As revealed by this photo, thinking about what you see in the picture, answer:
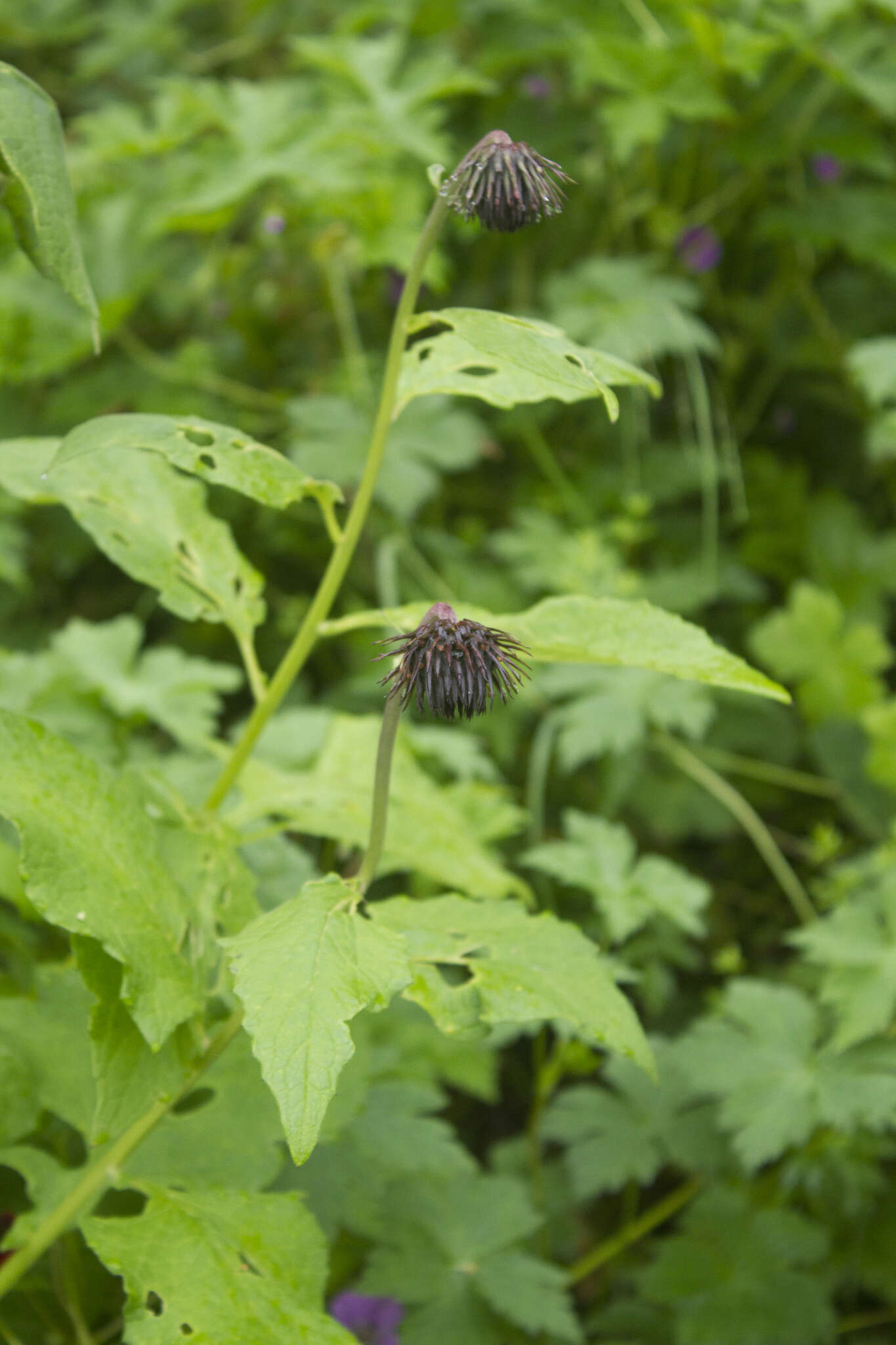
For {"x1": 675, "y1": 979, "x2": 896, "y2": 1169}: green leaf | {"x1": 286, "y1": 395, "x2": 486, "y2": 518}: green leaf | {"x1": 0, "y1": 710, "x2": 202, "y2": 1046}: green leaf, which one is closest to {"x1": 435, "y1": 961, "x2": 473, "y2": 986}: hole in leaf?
{"x1": 675, "y1": 979, "x2": 896, "y2": 1169}: green leaf

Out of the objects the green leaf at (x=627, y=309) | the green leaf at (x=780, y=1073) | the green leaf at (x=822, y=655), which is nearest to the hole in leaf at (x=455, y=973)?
the green leaf at (x=780, y=1073)

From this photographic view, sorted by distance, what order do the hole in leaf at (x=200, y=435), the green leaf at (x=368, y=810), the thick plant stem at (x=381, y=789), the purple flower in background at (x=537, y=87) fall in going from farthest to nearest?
the purple flower in background at (x=537, y=87) → the green leaf at (x=368, y=810) → the hole in leaf at (x=200, y=435) → the thick plant stem at (x=381, y=789)

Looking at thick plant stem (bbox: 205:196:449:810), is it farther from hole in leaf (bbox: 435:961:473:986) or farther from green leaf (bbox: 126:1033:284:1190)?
hole in leaf (bbox: 435:961:473:986)

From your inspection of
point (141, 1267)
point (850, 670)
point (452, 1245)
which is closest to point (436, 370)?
point (141, 1267)

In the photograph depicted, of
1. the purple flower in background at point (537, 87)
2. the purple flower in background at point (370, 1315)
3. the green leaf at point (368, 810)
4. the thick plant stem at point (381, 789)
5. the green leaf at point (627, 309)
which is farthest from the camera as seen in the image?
the purple flower in background at point (537, 87)

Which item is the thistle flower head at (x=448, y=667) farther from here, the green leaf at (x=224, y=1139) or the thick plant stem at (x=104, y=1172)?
the green leaf at (x=224, y=1139)

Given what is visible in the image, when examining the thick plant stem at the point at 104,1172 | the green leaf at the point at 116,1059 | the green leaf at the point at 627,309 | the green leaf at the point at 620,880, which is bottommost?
the green leaf at the point at 620,880

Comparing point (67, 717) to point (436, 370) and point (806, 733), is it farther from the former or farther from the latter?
point (806, 733)

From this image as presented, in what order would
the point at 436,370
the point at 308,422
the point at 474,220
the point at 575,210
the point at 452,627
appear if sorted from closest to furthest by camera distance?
the point at 452,627, the point at 474,220, the point at 436,370, the point at 308,422, the point at 575,210
